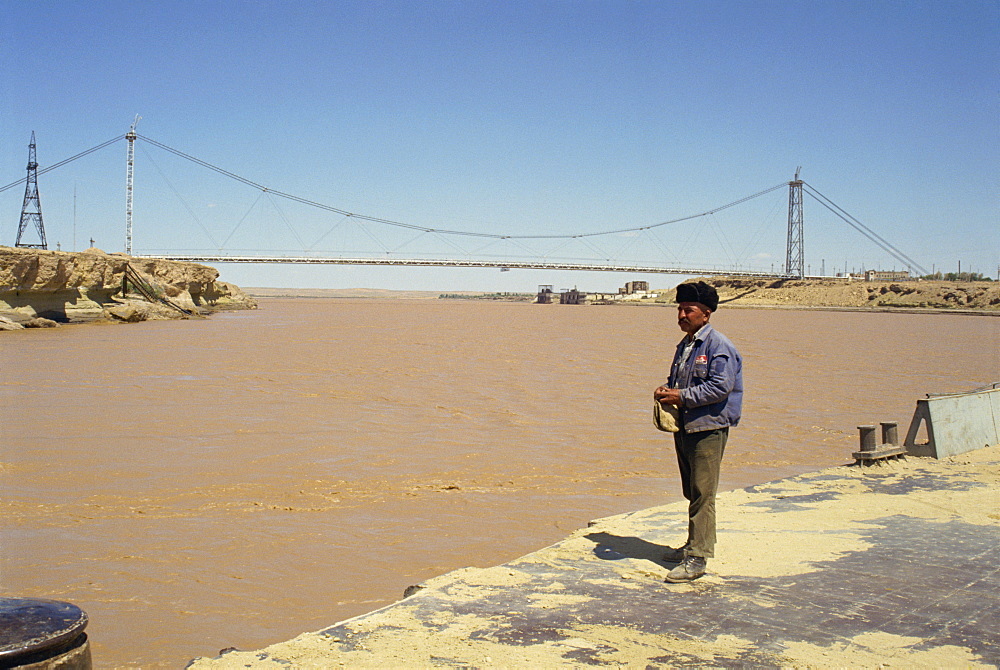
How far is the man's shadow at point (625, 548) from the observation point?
418 cm

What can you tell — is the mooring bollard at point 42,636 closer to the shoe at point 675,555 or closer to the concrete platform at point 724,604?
the concrete platform at point 724,604

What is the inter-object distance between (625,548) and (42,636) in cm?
283

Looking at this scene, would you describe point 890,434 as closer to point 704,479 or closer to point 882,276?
point 704,479

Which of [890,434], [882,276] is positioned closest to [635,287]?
[882,276]

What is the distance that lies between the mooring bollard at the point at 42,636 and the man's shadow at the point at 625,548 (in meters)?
2.48

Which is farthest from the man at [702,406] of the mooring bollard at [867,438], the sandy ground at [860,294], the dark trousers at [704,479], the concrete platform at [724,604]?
the sandy ground at [860,294]

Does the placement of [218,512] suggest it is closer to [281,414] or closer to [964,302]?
[281,414]

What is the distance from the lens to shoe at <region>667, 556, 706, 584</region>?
378cm

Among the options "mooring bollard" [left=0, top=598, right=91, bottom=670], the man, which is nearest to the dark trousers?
the man

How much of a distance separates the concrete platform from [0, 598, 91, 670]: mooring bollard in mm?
548

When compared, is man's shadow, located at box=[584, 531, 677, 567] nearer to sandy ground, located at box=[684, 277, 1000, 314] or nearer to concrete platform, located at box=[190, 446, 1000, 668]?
concrete platform, located at box=[190, 446, 1000, 668]

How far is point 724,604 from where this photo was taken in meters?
3.47

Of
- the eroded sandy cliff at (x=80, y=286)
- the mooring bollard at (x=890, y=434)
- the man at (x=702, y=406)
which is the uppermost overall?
the eroded sandy cliff at (x=80, y=286)

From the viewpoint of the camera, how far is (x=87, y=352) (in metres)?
17.6
